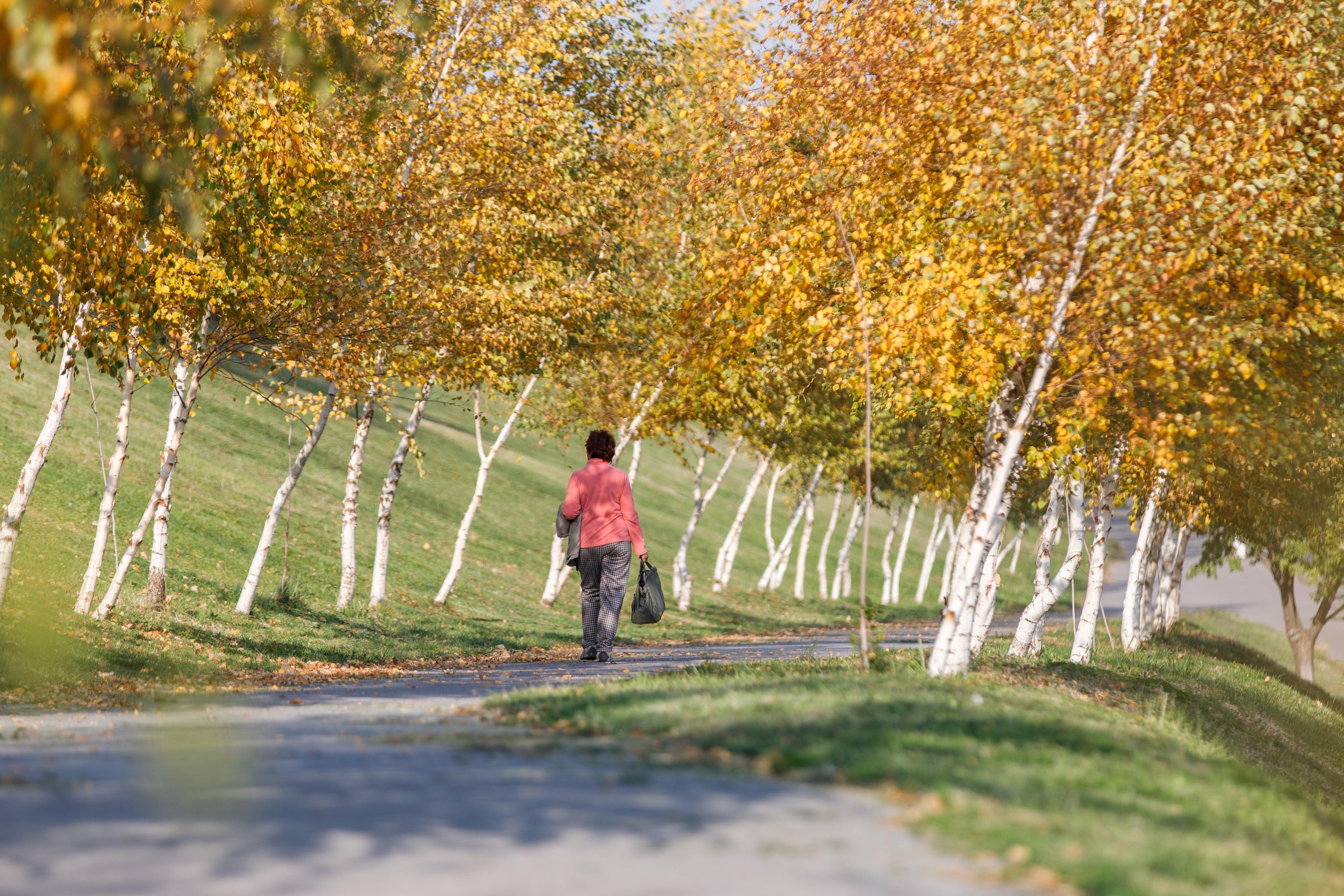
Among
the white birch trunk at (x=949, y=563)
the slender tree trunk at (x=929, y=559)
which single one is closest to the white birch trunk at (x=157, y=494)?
the white birch trunk at (x=949, y=563)

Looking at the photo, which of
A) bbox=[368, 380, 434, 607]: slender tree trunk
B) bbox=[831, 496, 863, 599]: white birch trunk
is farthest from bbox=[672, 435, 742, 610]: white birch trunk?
bbox=[368, 380, 434, 607]: slender tree trunk

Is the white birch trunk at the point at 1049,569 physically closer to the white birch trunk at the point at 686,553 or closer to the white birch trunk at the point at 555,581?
the white birch trunk at the point at 686,553

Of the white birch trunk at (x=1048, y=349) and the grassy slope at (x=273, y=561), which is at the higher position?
the white birch trunk at (x=1048, y=349)

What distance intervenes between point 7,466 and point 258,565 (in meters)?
11.5

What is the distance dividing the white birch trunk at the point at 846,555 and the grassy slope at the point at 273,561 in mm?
1638

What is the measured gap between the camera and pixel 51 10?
5.27m

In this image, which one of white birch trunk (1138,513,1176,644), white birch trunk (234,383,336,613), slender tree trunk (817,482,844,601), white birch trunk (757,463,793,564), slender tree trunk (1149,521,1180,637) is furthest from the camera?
slender tree trunk (817,482,844,601)

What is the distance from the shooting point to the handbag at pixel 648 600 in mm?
14055

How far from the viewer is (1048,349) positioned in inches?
522

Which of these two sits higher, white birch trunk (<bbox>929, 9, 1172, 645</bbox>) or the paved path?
white birch trunk (<bbox>929, 9, 1172, 645</bbox>)

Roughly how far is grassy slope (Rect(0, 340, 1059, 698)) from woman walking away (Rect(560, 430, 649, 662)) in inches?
182

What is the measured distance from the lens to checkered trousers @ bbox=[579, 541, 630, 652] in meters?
13.9

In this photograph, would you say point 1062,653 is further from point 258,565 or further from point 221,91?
point 221,91

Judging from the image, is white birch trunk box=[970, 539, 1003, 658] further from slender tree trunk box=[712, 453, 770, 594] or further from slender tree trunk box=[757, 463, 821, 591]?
slender tree trunk box=[757, 463, 821, 591]
